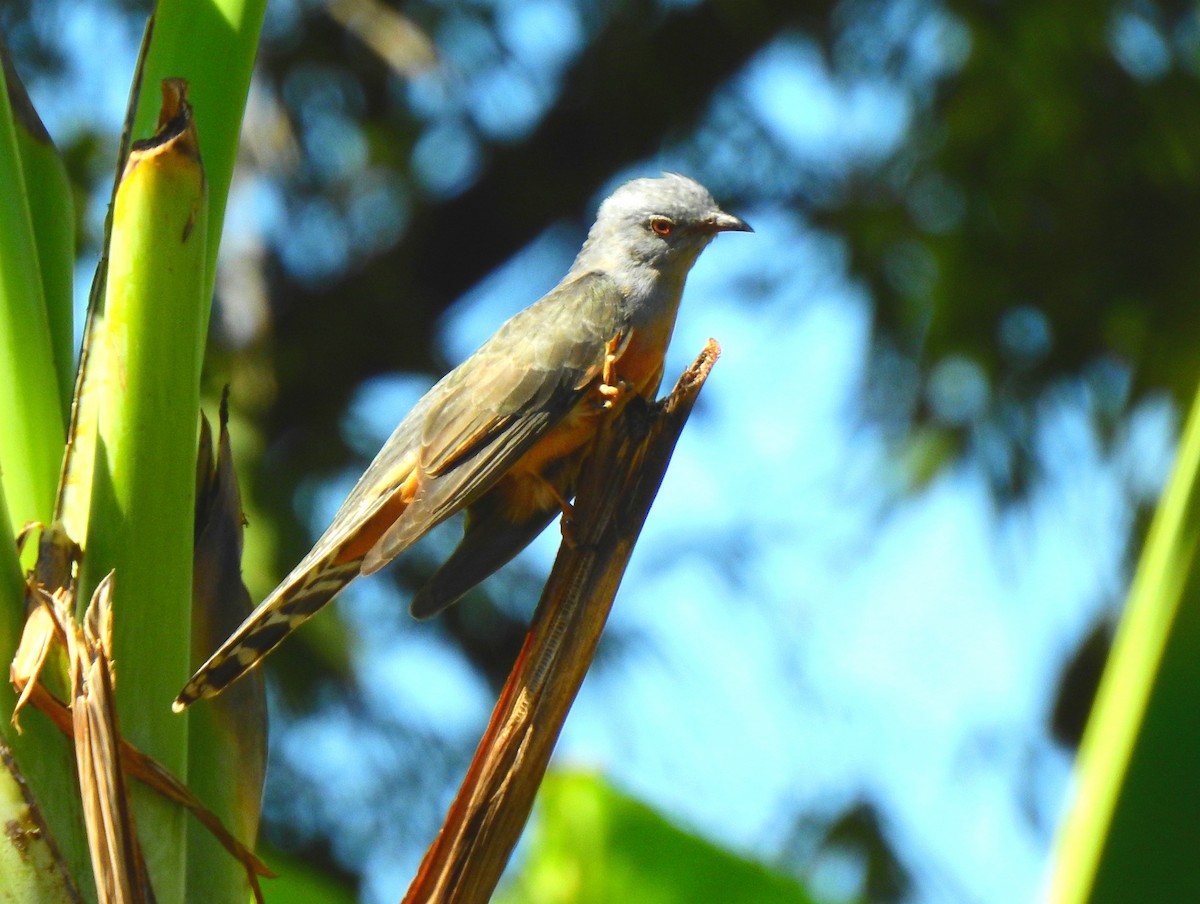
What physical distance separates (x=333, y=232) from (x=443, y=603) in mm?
4022

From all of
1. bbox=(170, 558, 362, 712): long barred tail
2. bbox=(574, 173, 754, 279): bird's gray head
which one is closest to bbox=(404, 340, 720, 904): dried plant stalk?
bbox=(170, 558, 362, 712): long barred tail

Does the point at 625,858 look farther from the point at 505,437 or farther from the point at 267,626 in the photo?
the point at 267,626

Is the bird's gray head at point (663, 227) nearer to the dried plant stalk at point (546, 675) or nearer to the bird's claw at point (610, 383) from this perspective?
the bird's claw at point (610, 383)

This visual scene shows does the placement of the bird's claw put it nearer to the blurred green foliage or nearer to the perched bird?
the perched bird

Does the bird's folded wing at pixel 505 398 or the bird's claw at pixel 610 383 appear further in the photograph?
the bird's claw at pixel 610 383

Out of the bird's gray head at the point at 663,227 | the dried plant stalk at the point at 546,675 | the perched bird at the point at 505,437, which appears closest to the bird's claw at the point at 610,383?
the perched bird at the point at 505,437

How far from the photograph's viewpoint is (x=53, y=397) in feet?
5.92

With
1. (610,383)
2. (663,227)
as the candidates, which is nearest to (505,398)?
(610,383)

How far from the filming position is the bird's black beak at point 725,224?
412 centimetres

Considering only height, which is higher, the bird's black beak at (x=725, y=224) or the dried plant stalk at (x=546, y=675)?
the bird's black beak at (x=725, y=224)

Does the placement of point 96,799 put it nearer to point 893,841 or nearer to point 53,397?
point 53,397

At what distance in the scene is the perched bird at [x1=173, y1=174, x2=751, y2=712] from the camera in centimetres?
303

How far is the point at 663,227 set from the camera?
415 cm

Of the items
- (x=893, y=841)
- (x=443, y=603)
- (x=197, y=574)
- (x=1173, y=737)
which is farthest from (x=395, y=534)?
(x=893, y=841)
